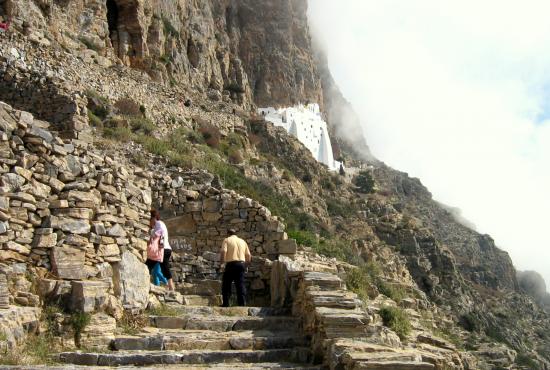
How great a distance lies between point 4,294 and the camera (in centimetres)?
554

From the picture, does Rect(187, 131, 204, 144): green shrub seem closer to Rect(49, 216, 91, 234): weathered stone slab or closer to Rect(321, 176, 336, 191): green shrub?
Rect(321, 176, 336, 191): green shrub

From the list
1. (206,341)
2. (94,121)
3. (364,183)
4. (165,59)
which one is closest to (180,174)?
(206,341)

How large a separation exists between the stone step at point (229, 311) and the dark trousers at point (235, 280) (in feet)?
2.43

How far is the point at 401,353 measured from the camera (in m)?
5.49

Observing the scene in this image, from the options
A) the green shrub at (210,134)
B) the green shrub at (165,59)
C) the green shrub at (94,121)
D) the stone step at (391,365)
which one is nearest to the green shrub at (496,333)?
the green shrub at (210,134)

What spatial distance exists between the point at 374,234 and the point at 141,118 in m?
20.5

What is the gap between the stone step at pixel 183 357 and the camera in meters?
5.64

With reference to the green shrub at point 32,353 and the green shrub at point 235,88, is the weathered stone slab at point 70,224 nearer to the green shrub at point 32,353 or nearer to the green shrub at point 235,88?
the green shrub at point 32,353

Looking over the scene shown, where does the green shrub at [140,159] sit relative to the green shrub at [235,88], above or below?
below

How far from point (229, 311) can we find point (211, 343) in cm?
150

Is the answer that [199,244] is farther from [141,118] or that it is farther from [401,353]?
[141,118]

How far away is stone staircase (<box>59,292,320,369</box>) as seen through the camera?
19.2ft

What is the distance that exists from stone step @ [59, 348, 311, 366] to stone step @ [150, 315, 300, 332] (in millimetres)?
1080

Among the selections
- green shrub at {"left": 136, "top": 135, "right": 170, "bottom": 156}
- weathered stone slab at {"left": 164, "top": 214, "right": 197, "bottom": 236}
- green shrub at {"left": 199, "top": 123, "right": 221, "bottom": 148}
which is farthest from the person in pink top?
green shrub at {"left": 199, "top": 123, "right": 221, "bottom": 148}
